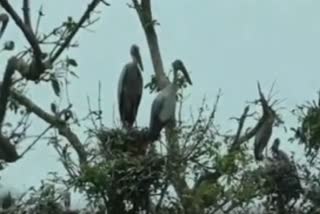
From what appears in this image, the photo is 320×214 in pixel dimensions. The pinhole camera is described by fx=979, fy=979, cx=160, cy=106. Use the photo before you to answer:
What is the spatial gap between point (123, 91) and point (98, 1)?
4.40 m

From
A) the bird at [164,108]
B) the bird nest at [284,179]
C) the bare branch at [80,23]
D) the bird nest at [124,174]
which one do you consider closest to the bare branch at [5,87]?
the bare branch at [80,23]

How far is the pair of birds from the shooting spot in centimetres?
705

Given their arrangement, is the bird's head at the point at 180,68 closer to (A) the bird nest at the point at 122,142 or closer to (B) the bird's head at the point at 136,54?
(B) the bird's head at the point at 136,54

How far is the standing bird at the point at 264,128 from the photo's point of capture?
25.6ft

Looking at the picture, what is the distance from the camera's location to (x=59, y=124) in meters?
5.29

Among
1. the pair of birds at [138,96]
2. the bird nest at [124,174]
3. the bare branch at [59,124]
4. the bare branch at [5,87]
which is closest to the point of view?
the bare branch at [5,87]

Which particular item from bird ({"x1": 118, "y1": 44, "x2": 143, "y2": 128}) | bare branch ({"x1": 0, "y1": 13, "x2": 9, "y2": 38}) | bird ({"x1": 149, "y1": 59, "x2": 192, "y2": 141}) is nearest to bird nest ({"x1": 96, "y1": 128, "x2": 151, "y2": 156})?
bird ({"x1": 149, "y1": 59, "x2": 192, "y2": 141})

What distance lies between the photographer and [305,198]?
25.3ft

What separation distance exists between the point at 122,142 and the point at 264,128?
2.18 m

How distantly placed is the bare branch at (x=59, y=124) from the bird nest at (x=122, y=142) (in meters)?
0.18

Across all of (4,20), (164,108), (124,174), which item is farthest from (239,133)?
(4,20)

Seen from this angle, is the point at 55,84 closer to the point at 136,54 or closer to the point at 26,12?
the point at 26,12

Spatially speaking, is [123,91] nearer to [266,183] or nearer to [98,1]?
[266,183]

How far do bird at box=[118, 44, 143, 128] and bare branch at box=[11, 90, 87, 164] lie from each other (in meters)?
0.70
